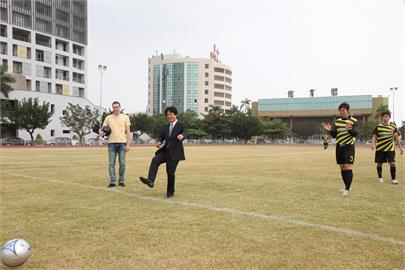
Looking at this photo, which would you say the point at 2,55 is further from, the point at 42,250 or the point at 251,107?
the point at 251,107

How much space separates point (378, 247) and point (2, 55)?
70.6 m

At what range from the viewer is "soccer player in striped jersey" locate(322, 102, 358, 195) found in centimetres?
842

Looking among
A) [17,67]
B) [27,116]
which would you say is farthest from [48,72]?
[27,116]

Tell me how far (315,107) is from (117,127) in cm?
11627

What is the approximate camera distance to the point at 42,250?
424cm

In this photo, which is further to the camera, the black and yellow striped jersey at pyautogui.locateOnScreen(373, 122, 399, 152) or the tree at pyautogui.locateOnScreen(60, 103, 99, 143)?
the tree at pyautogui.locateOnScreen(60, 103, 99, 143)

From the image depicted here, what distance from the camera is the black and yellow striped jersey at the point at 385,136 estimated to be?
1087 cm

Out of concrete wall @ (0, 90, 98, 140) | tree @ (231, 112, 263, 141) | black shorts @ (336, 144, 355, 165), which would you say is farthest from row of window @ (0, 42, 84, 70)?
black shorts @ (336, 144, 355, 165)

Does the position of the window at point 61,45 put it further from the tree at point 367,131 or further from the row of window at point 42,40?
the tree at point 367,131

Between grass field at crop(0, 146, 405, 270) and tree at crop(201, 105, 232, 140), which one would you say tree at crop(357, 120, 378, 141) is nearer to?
tree at crop(201, 105, 232, 140)

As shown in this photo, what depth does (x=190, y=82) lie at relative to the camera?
431 feet

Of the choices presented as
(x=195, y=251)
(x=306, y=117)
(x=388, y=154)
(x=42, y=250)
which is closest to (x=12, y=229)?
(x=42, y=250)

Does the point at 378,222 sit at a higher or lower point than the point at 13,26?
lower

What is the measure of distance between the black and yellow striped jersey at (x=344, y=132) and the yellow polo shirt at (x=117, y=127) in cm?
496
